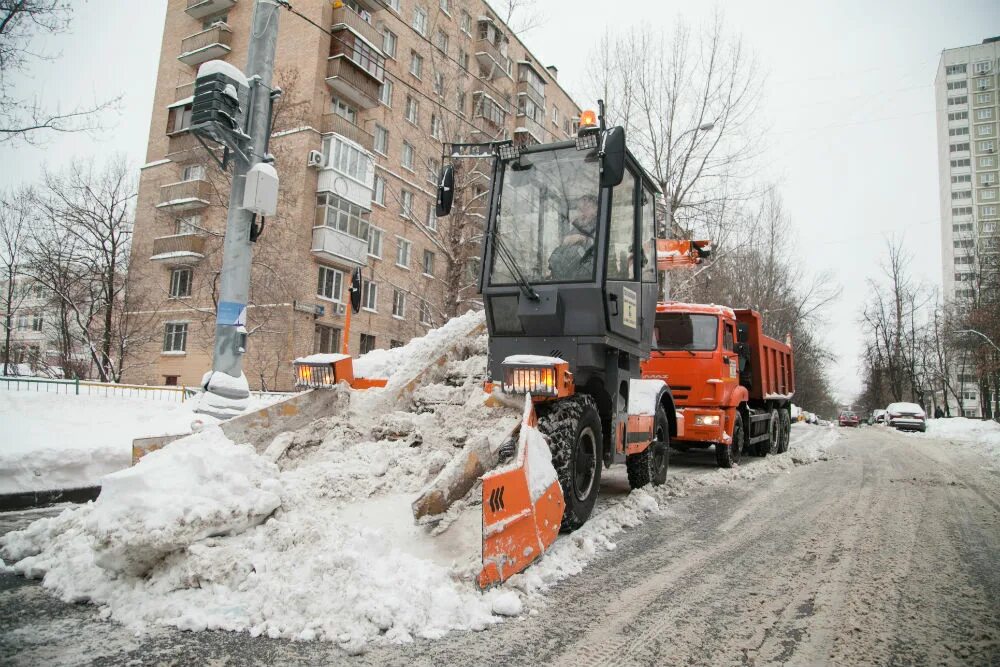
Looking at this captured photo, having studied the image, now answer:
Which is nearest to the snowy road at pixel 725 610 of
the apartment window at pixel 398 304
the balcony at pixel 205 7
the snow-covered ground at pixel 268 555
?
the snow-covered ground at pixel 268 555

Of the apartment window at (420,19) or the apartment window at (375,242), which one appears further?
the apartment window at (420,19)

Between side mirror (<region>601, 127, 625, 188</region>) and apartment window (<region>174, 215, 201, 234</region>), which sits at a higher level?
apartment window (<region>174, 215, 201, 234</region>)

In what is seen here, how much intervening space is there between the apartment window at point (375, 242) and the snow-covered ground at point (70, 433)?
16.8m

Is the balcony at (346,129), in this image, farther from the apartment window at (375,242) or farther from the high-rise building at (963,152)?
the high-rise building at (963,152)

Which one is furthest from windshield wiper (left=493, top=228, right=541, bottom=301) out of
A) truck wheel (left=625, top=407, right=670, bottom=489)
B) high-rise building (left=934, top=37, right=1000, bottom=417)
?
high-rise building (left=934, top=37, right=1000, bottom=417)

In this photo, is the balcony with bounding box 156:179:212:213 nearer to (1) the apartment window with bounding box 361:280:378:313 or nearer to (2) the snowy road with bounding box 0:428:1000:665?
(1) the apartment window with bounding box 361:280:378:313

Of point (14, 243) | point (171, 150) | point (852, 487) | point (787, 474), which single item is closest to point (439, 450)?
point (852, 487)

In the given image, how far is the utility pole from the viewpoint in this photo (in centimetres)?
700

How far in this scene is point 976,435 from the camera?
808 inches

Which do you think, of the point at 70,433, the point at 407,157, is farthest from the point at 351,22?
the point at 70,433

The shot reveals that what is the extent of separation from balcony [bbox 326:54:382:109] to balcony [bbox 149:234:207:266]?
8.54 metres

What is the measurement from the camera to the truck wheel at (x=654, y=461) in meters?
6.38

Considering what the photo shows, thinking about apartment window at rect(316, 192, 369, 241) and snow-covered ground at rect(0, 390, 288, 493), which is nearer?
snow-covered ground at rect(0, 390, 288, 493)

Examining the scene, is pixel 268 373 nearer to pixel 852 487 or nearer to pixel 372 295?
pixel 372 295
